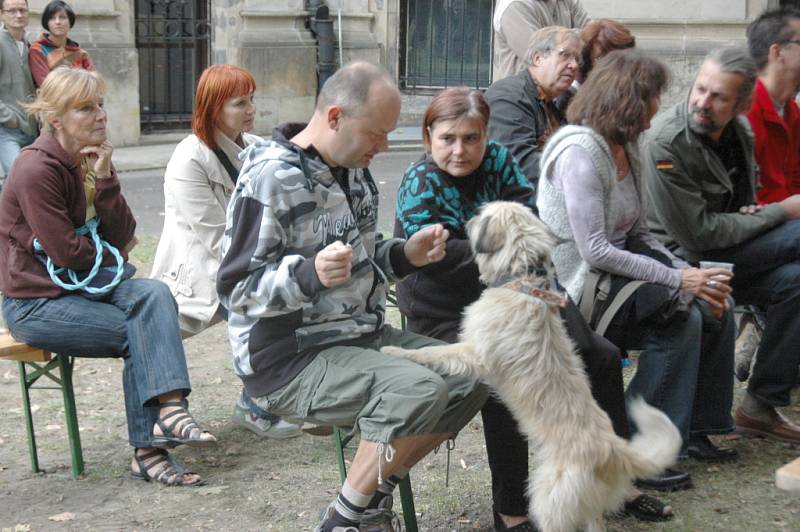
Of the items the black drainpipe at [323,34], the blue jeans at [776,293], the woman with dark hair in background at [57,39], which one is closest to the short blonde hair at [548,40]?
the blue jeans at [776,293]

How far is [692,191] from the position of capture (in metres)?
4.94

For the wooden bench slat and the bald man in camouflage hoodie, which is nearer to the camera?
the bald man in camouflage hoodie

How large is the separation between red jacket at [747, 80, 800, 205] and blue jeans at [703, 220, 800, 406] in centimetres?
53

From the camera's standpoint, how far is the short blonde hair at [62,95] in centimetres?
448

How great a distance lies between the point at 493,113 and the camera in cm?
555

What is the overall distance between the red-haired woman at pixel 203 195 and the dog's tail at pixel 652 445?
1.96 m

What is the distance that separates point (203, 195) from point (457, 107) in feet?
4.95

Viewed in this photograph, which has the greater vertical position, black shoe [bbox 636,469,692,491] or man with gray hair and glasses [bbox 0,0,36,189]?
man with gray hair and glasses [bbox 0,0,36,189]

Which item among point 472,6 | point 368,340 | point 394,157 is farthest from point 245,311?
point 472,6

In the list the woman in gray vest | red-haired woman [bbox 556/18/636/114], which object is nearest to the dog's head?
the woman in gray vest

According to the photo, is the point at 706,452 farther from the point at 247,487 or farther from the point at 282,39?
the point at 282,39

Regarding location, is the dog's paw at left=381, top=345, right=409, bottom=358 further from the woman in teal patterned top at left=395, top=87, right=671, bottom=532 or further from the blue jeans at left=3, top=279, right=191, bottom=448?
the blue jeans at left=3, top=279, right=191, bottom=448

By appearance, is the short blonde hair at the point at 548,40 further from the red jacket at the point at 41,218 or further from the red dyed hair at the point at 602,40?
the red jacket at the point at 41,218

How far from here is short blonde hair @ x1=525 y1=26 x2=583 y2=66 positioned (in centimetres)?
548
